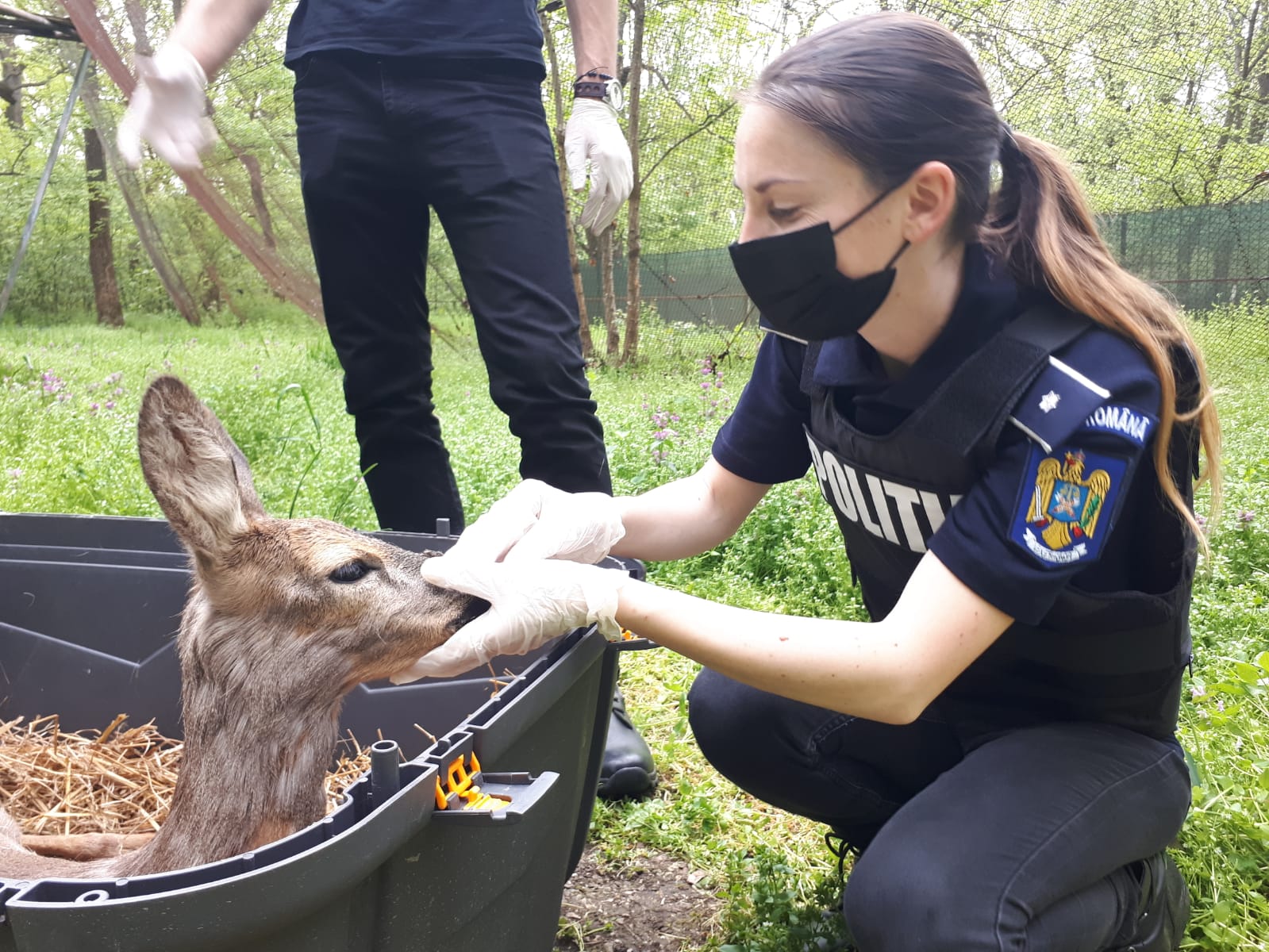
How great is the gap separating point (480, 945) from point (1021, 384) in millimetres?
1175

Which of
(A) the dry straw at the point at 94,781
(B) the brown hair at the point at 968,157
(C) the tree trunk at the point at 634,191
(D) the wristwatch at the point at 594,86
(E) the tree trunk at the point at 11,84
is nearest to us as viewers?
(B) the brown hair at the point at 968,157

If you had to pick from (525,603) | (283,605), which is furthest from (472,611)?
(283,605)

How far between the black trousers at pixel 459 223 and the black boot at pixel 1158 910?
1.47m

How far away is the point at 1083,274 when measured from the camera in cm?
174

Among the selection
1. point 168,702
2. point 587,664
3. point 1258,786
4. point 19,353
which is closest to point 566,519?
point 587,664

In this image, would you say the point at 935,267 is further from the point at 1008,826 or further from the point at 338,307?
the point at 338,307

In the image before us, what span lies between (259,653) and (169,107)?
142cm

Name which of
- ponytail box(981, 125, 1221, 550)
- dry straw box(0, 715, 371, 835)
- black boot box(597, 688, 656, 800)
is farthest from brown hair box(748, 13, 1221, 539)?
dry straw box(0, 715, 371, 835)

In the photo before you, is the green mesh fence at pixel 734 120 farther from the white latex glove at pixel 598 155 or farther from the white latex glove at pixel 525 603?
the white latex glove at pixel 525 603

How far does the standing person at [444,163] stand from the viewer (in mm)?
2611

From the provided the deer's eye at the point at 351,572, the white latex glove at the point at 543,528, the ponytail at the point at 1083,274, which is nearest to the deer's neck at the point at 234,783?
the deer's eye at the point at 351,572

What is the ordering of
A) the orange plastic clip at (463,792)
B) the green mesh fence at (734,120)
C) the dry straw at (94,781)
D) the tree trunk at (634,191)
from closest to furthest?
the orange plastic clip at (463,792) → the dry straw at (94,781) → the green mesh fence at (734,120) → the tree trunk at (634,191)

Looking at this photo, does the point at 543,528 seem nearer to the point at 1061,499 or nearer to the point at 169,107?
the point at 1061,499

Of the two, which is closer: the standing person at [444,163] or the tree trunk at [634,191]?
the standing person at [444,163]
